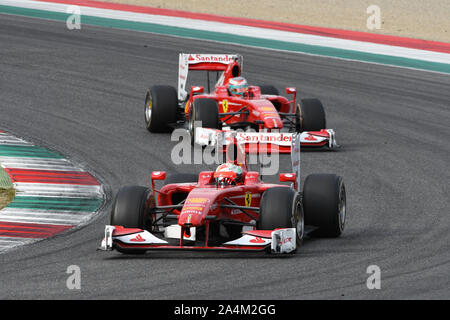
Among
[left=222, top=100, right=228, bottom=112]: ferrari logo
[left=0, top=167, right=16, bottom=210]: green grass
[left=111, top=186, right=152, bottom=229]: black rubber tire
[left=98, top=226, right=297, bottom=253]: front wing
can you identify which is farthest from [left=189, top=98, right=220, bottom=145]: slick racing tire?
[left=98, top=226, right=297, bottom=253]: front wing

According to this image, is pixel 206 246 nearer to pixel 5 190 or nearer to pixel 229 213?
pixel 229 213

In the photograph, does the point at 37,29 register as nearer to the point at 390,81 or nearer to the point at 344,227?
the point at 390,81

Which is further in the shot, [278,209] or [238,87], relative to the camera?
[238,87]

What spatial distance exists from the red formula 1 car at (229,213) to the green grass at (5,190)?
308 centimetres

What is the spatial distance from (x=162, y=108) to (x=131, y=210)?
9.44m

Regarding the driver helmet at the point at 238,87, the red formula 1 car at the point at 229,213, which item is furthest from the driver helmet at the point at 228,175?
the driver helmet at the point at 238,87

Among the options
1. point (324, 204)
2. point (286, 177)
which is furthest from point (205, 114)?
point (324, 204)

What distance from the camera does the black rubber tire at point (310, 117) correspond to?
70.4 ft

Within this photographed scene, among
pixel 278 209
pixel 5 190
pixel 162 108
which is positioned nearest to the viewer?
pixel 278 209

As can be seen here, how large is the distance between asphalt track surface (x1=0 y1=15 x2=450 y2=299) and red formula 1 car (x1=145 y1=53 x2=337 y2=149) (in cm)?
47

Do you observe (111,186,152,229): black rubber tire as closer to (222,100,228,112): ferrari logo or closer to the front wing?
the front wing

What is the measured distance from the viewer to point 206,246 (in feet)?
41.3

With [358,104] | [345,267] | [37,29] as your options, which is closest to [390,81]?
[358,104]

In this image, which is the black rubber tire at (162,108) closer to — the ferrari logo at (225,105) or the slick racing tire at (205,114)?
the ferrari logo at (225,105)
